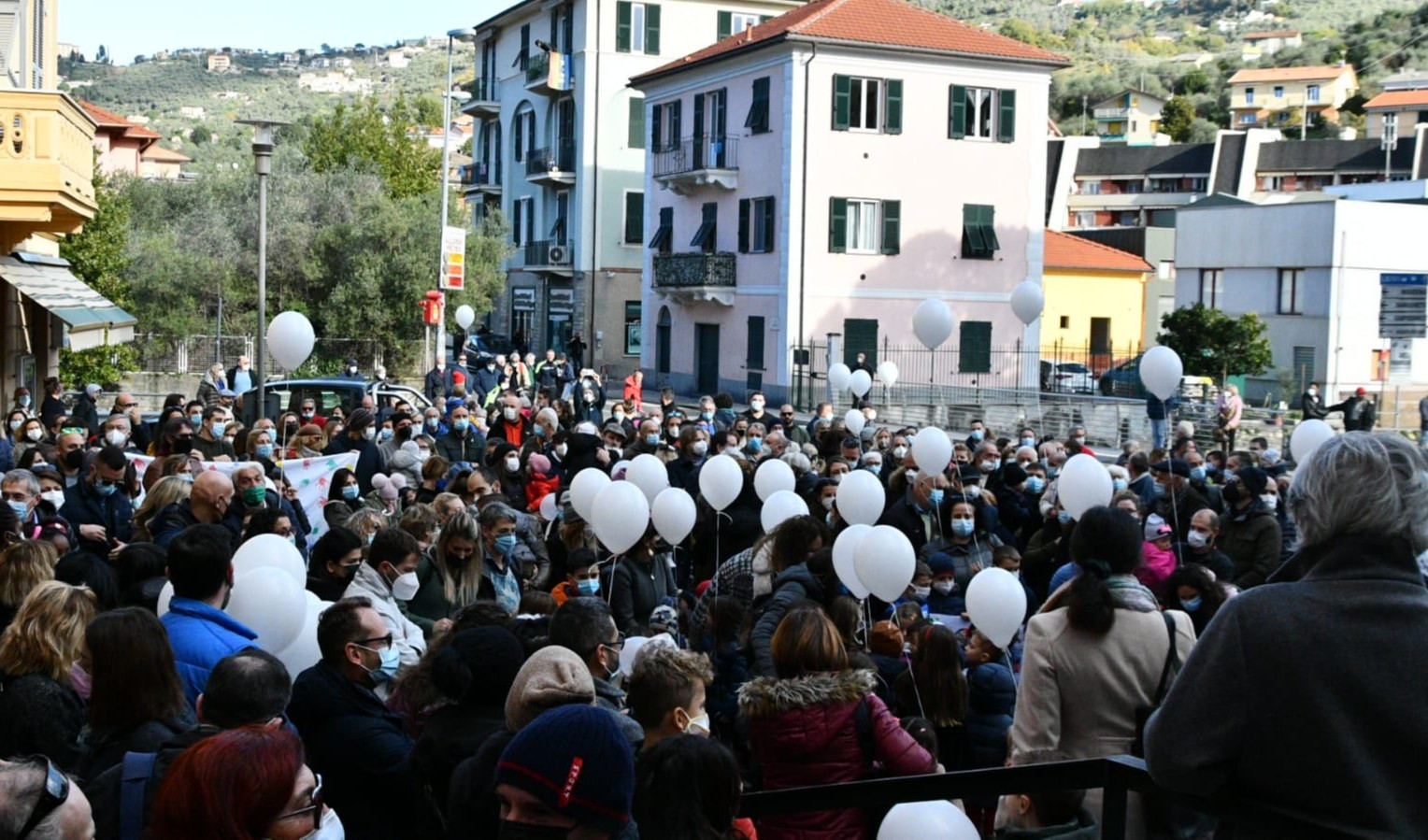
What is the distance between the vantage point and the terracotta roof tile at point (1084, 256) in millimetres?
50219

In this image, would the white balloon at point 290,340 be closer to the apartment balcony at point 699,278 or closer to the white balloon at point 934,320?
the white balloon at point 934,320

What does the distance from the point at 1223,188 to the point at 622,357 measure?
4719cm

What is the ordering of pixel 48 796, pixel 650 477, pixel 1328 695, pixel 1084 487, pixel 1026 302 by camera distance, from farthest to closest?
pixel 1026 302, pixel 650 477, pixel 1084 487, pixel 48 796, pixel 1328 695

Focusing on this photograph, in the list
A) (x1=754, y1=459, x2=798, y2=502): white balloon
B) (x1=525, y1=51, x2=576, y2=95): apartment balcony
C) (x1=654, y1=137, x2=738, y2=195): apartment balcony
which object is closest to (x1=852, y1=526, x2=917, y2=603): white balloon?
(x1=754, y1=459, x2=798, y2=502): white balloon

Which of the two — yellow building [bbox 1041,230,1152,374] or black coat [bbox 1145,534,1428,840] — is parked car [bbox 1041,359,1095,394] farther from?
black coat [bbox 1145,534,1428,840]

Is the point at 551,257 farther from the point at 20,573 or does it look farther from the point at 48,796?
the point at 48,796

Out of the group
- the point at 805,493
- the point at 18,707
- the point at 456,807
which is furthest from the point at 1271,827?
the point at 805,493

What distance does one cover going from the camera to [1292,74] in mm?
116562

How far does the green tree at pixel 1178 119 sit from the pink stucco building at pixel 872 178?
7729 cm

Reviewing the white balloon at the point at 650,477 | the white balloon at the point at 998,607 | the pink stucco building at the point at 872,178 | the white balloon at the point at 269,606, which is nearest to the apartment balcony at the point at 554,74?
the pink stucco building at the point at 872,178

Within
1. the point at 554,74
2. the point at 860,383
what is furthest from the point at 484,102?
the point at 860,383

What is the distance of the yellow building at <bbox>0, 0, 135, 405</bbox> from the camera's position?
16.1m

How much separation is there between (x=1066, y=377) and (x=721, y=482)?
31.7m

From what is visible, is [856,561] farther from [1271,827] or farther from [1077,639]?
[1271,827]
